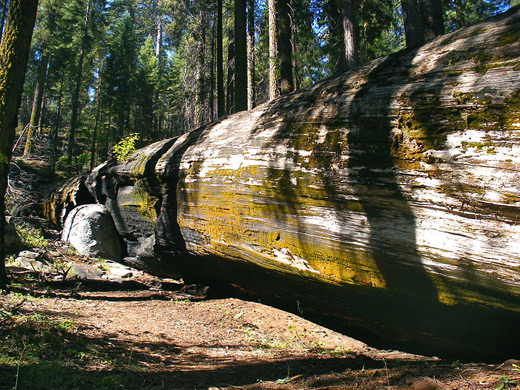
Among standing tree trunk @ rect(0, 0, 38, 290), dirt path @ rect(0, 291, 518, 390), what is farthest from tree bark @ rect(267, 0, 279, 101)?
dirt path @ rect(0, 291, 518, 390)

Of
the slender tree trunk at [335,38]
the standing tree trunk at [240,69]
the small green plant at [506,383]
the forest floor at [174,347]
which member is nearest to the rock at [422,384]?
the forest floor at [174,347]

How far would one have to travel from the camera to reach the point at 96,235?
9102mm

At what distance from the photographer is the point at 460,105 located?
3.06 m

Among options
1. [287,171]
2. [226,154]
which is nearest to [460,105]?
[287,171]

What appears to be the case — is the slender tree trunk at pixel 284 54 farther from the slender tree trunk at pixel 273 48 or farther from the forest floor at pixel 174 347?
the forest floor at pixel 174 347

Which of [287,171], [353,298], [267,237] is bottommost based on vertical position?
[353,298]

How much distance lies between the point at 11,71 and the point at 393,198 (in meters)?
5.97

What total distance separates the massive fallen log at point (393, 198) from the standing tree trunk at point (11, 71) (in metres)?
3.09

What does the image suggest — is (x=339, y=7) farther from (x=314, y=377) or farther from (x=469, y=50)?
(x=314, y=377)

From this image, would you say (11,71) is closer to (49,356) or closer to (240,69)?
(49,356)

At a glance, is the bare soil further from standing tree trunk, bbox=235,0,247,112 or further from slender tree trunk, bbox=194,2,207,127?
slender tree trunk, bbox=194,2,207,127

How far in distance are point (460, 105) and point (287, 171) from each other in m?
1.92

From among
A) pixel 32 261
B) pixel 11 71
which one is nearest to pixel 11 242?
pixel 32 261

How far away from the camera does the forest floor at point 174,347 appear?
278 centimetres
